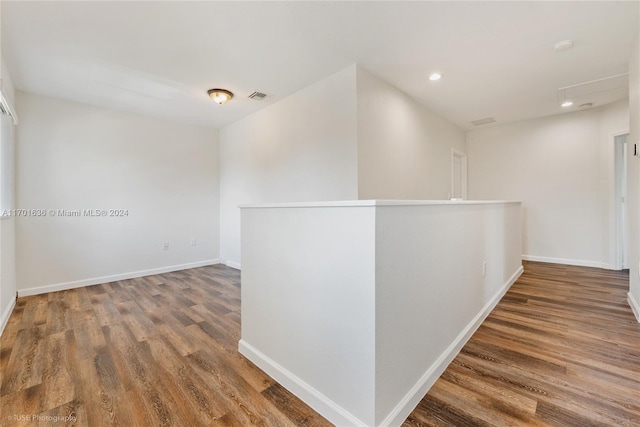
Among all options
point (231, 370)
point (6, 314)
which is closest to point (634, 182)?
point (231, 370)

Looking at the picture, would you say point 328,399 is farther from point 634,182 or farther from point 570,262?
point 570,262

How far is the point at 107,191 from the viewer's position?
397 cm

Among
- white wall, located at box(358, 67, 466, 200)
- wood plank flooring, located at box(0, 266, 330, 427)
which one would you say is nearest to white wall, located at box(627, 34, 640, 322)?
white wall, located at box(358, 67, 466, 200)

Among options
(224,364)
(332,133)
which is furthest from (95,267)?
(332,133)

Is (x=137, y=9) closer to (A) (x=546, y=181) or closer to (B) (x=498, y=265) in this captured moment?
(B) (x=498, y=265)

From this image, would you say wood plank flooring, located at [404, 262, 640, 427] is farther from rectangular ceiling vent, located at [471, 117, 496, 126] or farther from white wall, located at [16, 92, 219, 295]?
white wall, located at [16, 92, 219, 295]

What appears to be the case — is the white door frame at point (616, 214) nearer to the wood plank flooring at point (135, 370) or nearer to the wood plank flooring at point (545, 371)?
the wood plank flooring at point (545, 371)

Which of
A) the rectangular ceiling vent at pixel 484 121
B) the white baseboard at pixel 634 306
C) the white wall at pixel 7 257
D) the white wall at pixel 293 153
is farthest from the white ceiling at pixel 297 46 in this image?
the white baseboard at pixel 634 306

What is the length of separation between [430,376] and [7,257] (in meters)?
4.06

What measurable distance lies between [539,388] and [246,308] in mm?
1868

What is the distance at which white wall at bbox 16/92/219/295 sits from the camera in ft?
11.2

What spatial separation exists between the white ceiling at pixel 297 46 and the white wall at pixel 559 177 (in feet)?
3.05

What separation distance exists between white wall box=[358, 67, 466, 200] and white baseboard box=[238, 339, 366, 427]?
1770 mm

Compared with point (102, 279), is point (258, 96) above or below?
above
